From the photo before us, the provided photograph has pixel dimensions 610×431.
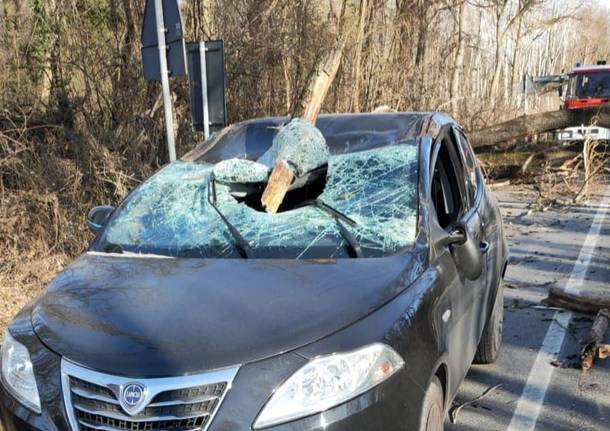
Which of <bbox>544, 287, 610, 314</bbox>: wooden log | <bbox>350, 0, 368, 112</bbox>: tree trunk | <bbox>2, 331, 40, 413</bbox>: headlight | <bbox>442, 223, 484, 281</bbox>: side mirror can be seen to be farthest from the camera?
<bbox>350, 0, 368, 112</bbox>: tree trunk

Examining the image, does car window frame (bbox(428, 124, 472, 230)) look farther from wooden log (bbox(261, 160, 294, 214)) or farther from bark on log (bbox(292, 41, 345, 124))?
bark on log (bbox(292, 41, 345, 124))

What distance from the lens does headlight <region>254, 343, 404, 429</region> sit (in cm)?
217

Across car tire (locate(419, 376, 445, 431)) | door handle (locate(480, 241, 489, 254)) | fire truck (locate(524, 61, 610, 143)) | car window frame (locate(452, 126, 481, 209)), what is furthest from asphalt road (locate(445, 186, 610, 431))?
fire truck (locate(524, 61, 610, 143))

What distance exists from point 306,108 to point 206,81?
1.36 metres

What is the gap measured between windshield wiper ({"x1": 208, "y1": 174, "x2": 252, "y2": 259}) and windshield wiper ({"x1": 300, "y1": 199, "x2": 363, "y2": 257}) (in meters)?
0.44

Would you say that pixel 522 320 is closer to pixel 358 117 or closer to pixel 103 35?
pixel 358 117

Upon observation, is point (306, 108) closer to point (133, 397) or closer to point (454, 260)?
point (454, 260)

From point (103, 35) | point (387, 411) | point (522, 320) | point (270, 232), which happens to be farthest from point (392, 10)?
point (387, 411)

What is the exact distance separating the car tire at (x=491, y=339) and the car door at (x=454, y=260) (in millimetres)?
566

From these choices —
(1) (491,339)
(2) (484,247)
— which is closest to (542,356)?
(1) (491,339)

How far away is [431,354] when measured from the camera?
104 inches

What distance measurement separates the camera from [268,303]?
→ 2518 mm

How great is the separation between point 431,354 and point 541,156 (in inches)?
564

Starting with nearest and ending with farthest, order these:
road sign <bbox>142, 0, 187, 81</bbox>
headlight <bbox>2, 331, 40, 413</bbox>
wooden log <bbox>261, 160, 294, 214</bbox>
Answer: headlight <bbox>2, 331, 40, 413</bbox>, wooden log <bbox>261, 160, 294, 214</bbox>, road sign <bbox>142, 0, 187, 81</bbox>
